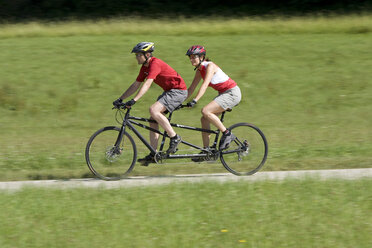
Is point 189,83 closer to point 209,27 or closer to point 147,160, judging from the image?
point 209,27

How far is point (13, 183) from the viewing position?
8383 mm

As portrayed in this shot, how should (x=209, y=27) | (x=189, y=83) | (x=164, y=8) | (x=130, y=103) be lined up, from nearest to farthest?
(x=130, y=103) < (x=189, y=83) < (x=209, y=27) < (x=164, y=8)

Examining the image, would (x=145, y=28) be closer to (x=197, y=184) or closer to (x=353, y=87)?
(x=353, y=87)

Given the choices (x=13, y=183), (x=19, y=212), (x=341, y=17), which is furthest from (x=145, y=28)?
(x=19, y=212)

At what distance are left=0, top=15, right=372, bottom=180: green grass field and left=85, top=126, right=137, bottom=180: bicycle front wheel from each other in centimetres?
64

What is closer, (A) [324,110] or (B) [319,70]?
(A) [324,110]

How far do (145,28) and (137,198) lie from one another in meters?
17.9

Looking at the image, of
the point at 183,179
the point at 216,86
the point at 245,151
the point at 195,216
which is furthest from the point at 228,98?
the point at 195,216

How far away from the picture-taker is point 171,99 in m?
8.51

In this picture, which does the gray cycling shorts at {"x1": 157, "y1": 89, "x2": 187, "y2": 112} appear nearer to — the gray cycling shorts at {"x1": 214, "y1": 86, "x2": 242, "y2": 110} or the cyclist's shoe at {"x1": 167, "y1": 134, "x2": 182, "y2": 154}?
the cyclist's shoe at {"x1": 167, "y1": 134, "x2": 182, "y2": 154}

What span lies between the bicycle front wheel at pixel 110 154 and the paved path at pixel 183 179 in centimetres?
16

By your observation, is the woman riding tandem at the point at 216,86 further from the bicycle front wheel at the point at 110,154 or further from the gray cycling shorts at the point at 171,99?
the bicycle front wheel at the point at 110,154

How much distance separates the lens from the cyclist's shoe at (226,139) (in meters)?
8.67

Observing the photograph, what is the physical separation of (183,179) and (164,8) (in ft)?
78.6
